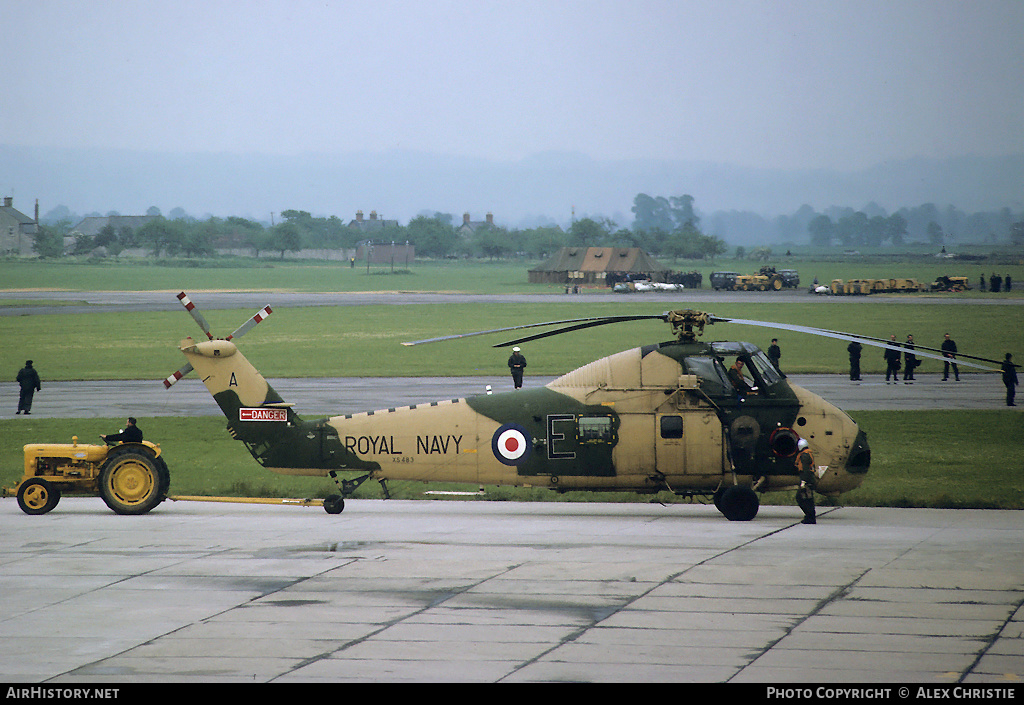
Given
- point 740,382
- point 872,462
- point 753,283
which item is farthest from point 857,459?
point 753,283

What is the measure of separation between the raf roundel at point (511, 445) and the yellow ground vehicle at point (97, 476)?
6463 mm

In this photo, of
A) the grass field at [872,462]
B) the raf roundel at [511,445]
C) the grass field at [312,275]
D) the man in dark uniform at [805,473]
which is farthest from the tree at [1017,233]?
the raf roundel at [511,445]

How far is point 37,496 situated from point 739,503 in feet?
43.3

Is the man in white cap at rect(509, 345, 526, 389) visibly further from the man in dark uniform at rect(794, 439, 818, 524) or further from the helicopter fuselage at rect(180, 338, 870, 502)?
the man in dark uniform at rect(794, 439, 818, 524)

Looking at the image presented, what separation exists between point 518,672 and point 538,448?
27.5 ft

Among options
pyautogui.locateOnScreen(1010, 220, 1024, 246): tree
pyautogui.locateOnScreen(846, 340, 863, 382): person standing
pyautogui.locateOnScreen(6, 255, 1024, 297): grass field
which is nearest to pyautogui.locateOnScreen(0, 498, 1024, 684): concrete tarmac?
pyautogui.locateOnScreen(846, 340, 863, 382): person standing

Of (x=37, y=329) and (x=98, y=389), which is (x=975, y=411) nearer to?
(x=98, y=389)

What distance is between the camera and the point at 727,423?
18.1m

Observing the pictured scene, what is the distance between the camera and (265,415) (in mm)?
18859

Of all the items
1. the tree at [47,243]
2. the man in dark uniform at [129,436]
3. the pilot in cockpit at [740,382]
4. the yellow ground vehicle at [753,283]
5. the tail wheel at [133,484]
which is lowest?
the tail wheel at [133,484]

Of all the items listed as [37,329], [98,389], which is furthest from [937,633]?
[37,329]

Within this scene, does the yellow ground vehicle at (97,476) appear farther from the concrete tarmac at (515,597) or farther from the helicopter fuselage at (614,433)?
the helicopter fuselage at (614,433)

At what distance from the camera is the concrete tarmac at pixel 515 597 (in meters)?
10.4

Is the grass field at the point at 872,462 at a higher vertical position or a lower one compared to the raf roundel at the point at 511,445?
lower
